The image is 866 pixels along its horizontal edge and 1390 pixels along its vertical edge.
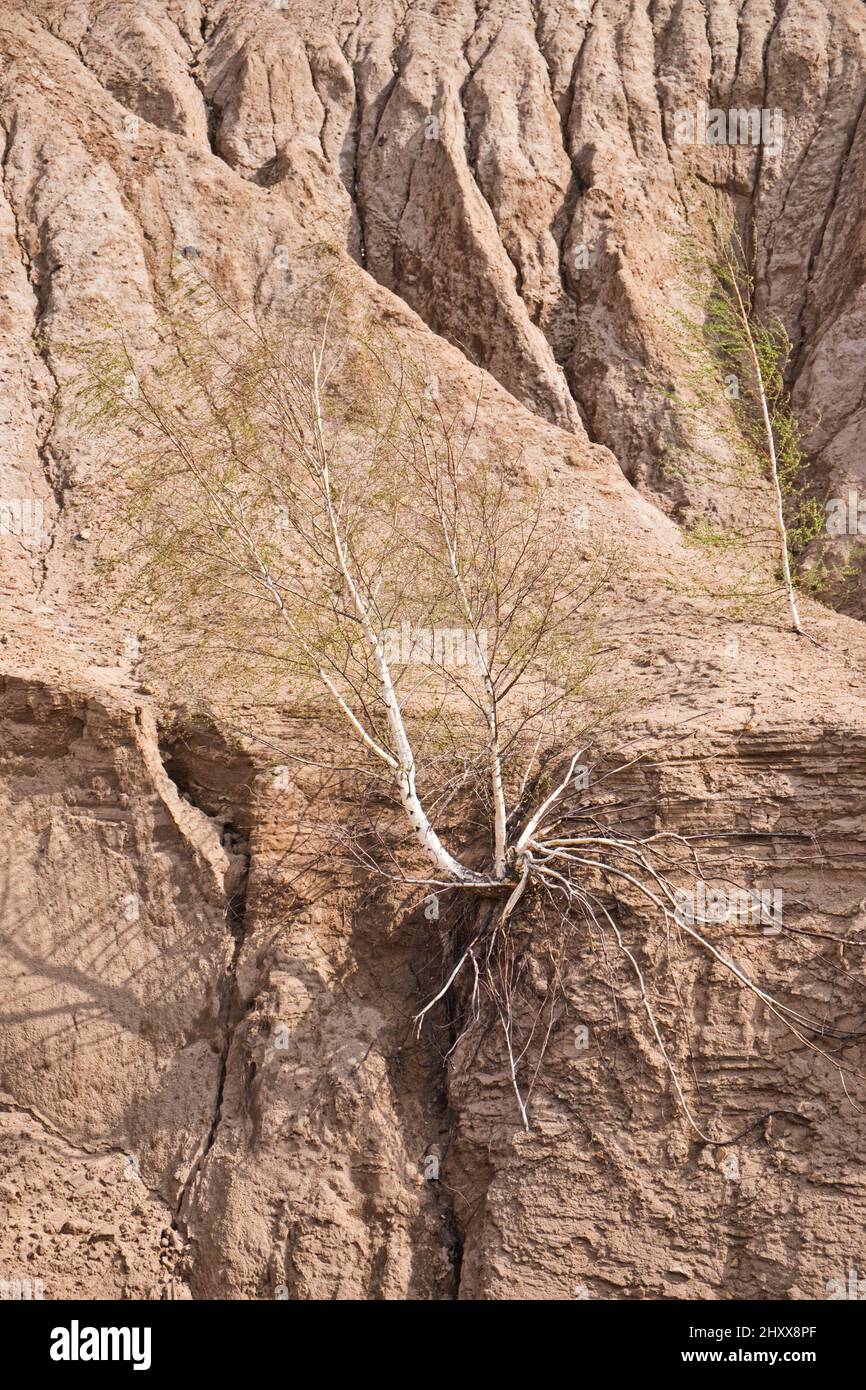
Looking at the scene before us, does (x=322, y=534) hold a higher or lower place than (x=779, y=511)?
lower

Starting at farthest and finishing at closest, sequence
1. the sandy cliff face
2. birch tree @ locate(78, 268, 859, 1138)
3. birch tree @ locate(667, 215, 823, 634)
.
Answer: birch tree @ locate(667, 215, 823, 634) < birch tree @ locate(78, 268, 859, 1138) < the sandy cliff face

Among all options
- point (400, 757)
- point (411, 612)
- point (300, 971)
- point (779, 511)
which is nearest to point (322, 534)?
point (411, 612)

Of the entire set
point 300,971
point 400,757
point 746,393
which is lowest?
point 300,971

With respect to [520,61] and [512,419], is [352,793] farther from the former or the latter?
[520,61]

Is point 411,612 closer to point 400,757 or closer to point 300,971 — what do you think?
point 400,757

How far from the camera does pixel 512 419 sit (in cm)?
1440

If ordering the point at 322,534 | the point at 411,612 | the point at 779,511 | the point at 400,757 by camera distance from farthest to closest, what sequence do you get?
the point at 779,511 → the point at 411,612 → the point at 322,534 → the point at 400,757

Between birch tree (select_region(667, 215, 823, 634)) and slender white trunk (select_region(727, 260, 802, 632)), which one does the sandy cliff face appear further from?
birch tree (select_region(667, 215, 823, 634))

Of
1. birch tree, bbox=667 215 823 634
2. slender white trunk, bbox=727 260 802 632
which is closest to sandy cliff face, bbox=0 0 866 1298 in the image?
slender white trunk, bbox=727 260 802 632

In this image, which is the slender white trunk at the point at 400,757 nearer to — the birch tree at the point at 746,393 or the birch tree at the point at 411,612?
the birch tree at the point at 411,612

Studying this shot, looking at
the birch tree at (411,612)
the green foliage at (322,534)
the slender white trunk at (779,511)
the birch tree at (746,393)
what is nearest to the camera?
the birch tree at (411,612)

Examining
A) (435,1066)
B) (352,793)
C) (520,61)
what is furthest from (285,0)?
(435,1066)

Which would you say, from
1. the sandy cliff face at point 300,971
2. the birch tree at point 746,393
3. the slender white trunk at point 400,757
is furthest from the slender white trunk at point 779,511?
the slender white trunk at point 400,757

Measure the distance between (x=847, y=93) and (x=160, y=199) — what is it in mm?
10631
